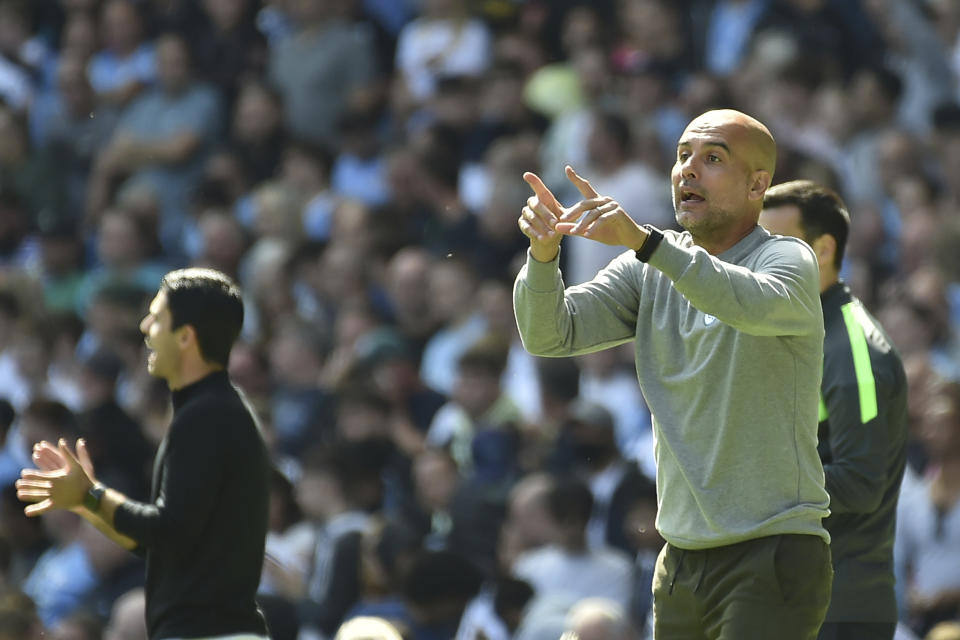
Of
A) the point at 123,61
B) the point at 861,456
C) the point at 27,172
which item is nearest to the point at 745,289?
the point at 861,456

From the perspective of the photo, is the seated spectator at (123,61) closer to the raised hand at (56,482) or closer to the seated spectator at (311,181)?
the seated spectator at (311,181)

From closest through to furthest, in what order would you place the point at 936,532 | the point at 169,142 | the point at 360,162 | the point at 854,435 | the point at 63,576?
1. the point at 854,435
2. the point at 936,532
3. the point at 63,576
4. the point at 360,162
5. the point at 169,142

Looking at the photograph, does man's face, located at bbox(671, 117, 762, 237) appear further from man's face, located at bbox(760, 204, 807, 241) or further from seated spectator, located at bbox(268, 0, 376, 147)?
seated spectator, located at bbox(268, 0, 376, 147)

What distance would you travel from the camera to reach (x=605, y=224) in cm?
389

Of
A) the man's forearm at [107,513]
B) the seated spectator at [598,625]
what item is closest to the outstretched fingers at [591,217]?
the man's forearm at [107,513]

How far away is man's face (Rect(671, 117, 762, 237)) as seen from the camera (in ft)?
13.9

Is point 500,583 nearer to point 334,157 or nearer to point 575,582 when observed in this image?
point 575,582

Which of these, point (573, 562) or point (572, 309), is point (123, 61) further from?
point (572, 309)

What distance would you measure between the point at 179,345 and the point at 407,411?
5313 millimetres

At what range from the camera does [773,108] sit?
11.1 meters

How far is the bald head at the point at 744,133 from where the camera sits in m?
4.25

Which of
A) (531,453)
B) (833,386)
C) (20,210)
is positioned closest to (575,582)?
(531,453)

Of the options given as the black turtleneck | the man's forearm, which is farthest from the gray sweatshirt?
the man's forearm

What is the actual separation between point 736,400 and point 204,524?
5.18 feet
